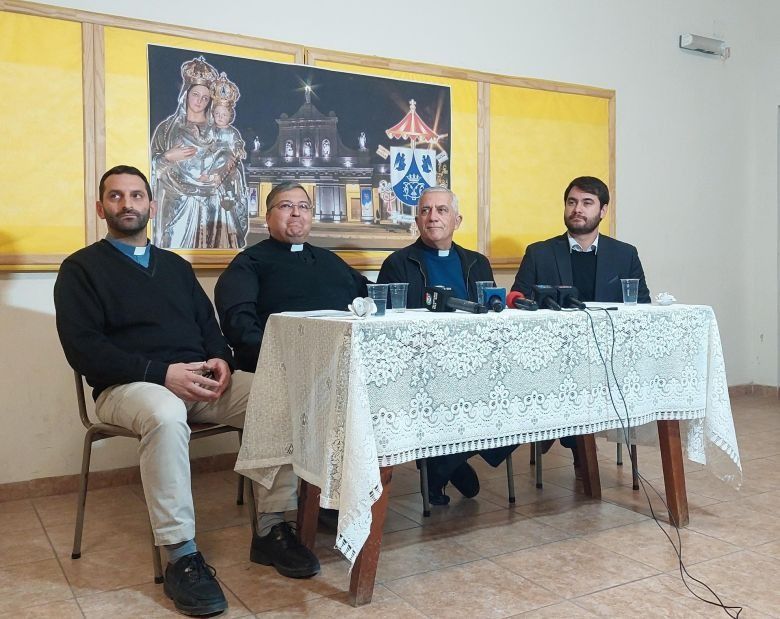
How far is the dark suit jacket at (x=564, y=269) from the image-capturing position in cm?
345

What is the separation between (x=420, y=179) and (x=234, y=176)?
0.97 m

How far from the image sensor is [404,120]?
393cm

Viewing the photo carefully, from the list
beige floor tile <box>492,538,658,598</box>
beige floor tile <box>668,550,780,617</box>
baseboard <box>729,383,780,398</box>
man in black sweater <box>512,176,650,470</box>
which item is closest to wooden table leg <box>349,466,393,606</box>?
beige floor tile <box>492,538,658,598</box>

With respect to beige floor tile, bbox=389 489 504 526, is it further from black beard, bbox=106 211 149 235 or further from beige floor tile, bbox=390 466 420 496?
black beard, bbox=106 211 149 235

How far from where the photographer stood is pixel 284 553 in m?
2.31

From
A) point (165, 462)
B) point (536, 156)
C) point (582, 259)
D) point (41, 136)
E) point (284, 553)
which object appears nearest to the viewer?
point (165, 462)

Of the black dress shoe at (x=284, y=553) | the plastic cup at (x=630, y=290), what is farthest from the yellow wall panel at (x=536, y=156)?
the black dress shoe at (x=284, y=553)

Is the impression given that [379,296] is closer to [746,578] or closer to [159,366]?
[159,366]

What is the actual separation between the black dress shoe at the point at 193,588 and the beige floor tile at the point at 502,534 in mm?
846

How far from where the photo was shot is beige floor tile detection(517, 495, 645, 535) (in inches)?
107

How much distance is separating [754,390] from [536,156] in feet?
8.15

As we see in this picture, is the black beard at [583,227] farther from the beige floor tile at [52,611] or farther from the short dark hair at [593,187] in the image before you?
the beige floor tile at [52,611]

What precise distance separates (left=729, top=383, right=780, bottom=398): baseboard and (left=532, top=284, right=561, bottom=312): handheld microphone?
132 inches

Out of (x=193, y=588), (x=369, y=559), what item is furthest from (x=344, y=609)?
(x=193, y=588)
